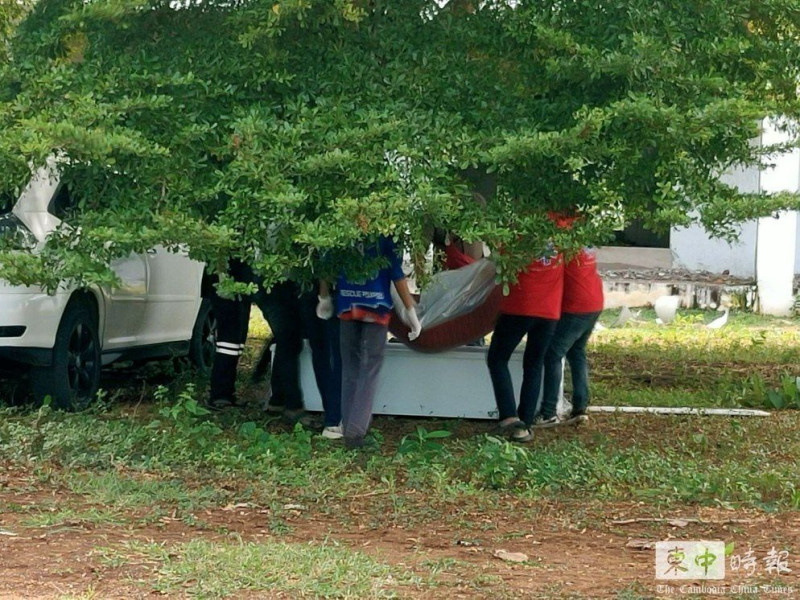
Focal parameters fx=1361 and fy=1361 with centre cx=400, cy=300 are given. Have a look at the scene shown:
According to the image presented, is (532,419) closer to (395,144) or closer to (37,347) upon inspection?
(395,144)

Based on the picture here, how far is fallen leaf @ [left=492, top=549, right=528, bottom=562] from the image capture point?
17.4 ft

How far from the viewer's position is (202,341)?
36.0 feet

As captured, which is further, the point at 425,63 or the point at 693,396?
the point at 693,396

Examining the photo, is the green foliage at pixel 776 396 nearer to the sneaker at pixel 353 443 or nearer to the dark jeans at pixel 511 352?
the dark jeans at pixel 511 352

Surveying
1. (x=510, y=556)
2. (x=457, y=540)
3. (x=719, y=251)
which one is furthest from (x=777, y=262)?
(x=510, y=556)

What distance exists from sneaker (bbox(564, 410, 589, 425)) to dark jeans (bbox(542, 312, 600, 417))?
2 centimetres

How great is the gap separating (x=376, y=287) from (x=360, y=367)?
0.48m

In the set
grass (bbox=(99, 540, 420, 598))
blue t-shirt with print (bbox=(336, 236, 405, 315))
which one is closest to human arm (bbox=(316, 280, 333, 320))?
blue t-shirt with print (bbox=(336, 236, 405, 315))

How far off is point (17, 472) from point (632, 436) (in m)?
3.78

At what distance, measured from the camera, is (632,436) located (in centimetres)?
853

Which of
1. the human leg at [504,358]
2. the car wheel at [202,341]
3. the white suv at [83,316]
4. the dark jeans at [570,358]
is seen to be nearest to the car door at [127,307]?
the white suv at [83,316]

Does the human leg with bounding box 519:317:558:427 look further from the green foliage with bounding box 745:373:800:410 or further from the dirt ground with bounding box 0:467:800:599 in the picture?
the green foliage with bounding box 745:373:800:410

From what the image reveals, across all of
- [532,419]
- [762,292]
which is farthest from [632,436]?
[762,292]

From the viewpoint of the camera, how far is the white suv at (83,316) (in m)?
7.82
